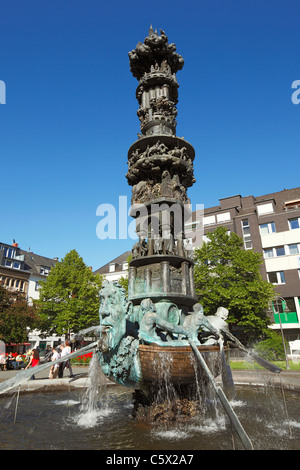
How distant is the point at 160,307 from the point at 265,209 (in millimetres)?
38615

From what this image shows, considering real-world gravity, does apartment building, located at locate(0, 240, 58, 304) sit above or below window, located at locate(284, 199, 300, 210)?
below

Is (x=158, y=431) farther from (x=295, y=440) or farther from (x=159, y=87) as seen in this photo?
(x=159, y=87)

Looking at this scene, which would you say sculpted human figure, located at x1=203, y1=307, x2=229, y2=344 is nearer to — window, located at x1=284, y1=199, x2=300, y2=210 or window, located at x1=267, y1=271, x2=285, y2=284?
window, located at x1=267, y1=271, x2=285, y2=284

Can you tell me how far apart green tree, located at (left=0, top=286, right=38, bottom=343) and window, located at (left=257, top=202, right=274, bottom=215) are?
33118mm

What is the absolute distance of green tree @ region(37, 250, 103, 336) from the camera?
3144 cm

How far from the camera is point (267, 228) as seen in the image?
40406 millimetres

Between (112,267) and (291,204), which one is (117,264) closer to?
(112,267)

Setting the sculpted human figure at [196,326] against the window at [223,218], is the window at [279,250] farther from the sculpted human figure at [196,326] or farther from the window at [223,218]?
the sculpted human figure at [196,326]

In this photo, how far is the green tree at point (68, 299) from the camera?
→ 31.4 metres

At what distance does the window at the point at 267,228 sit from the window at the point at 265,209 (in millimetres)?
2505

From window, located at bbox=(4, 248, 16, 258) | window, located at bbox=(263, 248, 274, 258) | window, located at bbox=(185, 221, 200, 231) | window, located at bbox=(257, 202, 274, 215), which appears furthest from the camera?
window, located at bbox=(4, 248, 16, 258)

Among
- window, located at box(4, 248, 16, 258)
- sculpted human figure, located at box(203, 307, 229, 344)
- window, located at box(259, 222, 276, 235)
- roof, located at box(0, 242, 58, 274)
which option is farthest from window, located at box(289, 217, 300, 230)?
window, located at box(4, 248, 16, 258)

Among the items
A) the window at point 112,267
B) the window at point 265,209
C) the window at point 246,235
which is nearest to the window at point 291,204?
the window at point 265,209
